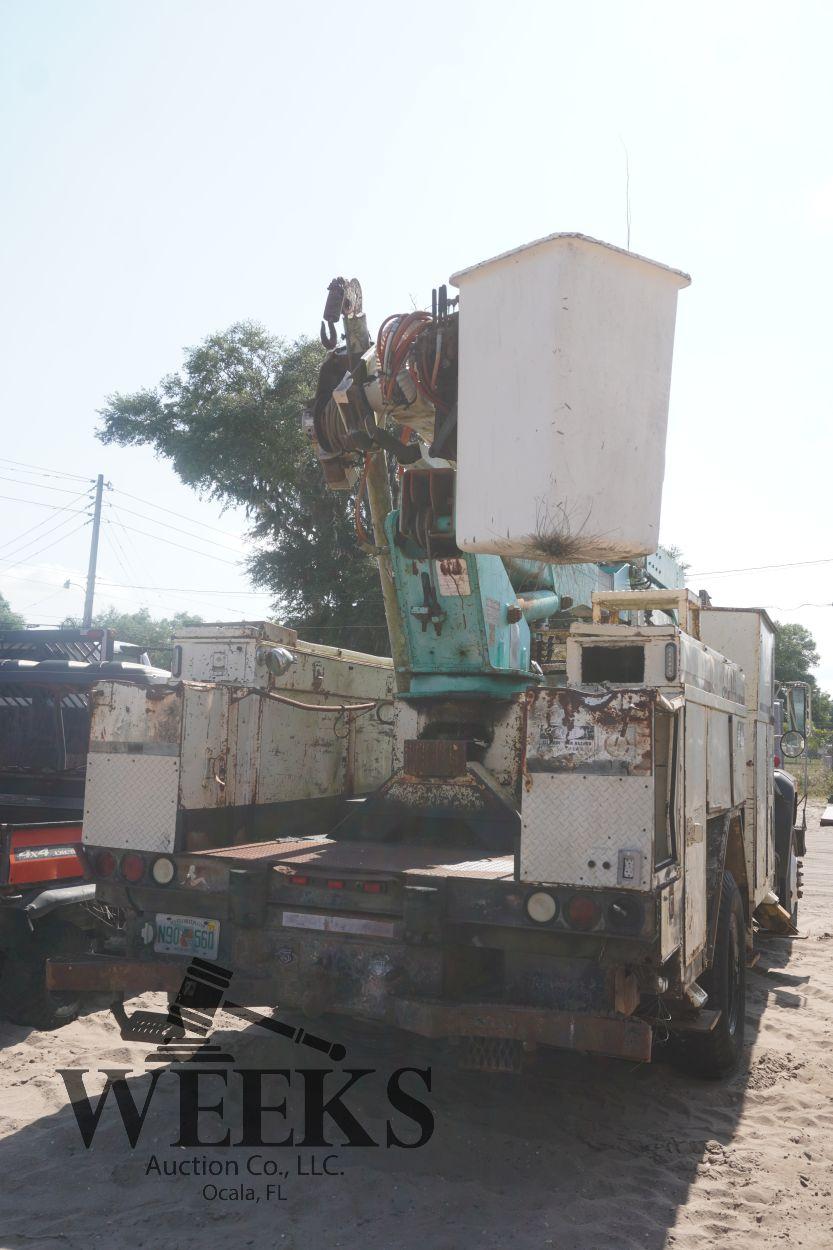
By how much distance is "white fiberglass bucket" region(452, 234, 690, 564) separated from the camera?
3.61 metres

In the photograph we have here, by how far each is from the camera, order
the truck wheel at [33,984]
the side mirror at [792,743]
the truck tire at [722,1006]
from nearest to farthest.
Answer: the truck tire at [722,1006] → the truck wheel at [33,984] → the side mirror at [792,743]

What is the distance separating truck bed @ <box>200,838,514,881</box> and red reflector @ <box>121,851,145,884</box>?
0.94 ft

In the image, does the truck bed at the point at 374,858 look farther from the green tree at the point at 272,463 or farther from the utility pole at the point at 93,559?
the utility pole at the point at 93,559

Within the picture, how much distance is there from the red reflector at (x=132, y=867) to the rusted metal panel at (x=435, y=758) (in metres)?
1.33

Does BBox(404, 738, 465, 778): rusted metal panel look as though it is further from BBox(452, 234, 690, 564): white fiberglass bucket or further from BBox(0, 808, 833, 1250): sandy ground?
BBox(452, 234, 690, 564): white fiberglass bucket

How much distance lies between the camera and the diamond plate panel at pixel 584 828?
358 cm

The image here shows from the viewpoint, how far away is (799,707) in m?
7.96

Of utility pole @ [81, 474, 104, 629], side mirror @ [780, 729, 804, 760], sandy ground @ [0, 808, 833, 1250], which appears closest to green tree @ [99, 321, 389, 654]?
utility pole @ [81, 474, 104, 629]

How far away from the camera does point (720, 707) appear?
4.97 metres

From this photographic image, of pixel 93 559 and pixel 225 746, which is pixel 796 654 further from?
pixel 225 746

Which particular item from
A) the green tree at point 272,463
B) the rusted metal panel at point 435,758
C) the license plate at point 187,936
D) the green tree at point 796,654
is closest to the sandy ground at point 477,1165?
the license plate at point 187,936

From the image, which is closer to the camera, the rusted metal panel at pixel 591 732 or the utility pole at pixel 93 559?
the rusted metal panel at pixel 591 732

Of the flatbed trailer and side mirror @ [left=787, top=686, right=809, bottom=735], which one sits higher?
side mirror @ [left=787, top=686, right=809, bottom=735]

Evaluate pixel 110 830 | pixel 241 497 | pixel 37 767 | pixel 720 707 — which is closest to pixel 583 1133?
pixel 720 707
